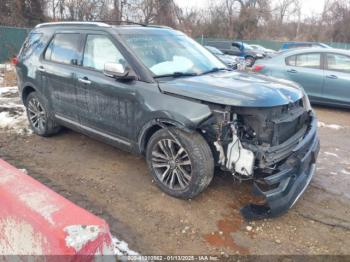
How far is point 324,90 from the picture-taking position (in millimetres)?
7902

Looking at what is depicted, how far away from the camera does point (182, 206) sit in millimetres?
3627

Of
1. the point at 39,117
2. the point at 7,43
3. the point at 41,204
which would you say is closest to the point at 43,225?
the point at 41,204

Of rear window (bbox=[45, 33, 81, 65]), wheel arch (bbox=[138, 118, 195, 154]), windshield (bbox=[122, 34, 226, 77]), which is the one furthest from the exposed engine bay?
rear window (bbox=[45, 33, 81, 65])

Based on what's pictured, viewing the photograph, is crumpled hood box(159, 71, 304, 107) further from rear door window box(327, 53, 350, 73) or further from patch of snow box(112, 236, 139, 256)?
rear door window box(327, 53, 350, 73)

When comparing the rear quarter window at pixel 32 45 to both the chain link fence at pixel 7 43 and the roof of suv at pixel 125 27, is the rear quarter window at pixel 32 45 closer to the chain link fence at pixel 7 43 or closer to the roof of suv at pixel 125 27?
the roof of suv at pixel 125 27

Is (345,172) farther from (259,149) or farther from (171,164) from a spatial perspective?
(171,164)

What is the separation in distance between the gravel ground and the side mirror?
50.7 inches

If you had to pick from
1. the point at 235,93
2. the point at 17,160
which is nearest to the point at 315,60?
the point at 235,93

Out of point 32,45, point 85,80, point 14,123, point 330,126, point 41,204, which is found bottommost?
point 330,126

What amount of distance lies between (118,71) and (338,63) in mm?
6080

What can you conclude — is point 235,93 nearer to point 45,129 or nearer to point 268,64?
point 45,129

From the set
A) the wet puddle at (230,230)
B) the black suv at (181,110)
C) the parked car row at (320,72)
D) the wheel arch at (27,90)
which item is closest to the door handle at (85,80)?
the black suv at (181,110)

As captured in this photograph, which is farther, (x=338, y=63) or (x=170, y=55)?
(x=338, y=63)

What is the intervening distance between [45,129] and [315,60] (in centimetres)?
622
